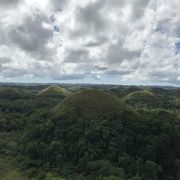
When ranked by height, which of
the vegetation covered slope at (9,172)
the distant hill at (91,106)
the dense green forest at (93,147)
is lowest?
the vegetation covered slope at (9,172)

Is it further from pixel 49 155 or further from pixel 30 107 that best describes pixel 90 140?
pixel 30 107

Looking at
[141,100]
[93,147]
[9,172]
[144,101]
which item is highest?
[141,100]

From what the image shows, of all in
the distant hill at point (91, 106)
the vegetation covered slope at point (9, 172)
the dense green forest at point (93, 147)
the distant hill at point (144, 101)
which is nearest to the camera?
the dense green forest at point (93, 147)

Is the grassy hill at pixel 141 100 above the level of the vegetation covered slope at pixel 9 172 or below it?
above

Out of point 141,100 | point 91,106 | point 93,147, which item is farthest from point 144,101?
point 93,147

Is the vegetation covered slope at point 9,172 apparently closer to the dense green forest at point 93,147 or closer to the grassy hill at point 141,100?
the dense green forest at point 93,147

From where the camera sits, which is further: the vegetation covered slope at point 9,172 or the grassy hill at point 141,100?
the grassy hill at point 141,100

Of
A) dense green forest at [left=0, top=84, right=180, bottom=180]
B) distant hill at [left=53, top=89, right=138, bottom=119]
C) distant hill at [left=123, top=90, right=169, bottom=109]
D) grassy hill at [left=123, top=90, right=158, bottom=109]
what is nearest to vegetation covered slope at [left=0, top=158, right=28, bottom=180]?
dense green forest at [left=0, top=84, right=180, bottom=180]

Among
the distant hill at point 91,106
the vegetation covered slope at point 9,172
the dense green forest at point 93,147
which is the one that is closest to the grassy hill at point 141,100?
the distant hill at point 91,106

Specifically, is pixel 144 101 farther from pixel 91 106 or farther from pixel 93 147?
pixel 93 147
